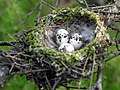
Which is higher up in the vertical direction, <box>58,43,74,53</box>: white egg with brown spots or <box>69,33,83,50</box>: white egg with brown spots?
<box>69,33,83,50</box>: white egg with brown spots

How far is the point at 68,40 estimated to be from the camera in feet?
8.94

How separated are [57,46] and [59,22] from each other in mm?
133

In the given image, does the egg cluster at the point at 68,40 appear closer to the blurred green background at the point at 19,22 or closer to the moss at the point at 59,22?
the moss at the point at 59,22

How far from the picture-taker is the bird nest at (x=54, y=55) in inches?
88.3

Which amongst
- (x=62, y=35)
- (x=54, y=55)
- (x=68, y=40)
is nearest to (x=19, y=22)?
(x=68, y=40)

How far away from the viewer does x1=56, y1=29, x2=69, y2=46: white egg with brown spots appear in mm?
2607

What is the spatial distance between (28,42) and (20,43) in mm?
82

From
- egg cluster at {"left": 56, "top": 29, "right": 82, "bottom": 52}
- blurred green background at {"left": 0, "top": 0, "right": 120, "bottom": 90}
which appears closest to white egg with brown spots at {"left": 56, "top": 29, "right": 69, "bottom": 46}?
egg cluster at {"left": 56, "top": 29, "right": 82, "bottom": 52}

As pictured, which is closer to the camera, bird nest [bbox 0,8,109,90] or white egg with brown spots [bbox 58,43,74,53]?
bird nest [bbox 0,8,109,90]

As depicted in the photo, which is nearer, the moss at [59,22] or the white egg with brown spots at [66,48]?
the moss at [59,22]

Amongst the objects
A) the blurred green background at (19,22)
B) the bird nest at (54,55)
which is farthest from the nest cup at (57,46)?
the blurred green background at (19,22)

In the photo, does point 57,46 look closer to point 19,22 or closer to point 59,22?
point 59,22

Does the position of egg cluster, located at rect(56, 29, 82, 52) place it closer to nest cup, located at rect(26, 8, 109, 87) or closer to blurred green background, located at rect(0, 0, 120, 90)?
nest cup, located at rect(26, 8, 109, 87)

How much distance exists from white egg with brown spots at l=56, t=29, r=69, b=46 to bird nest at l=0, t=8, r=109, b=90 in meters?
0.04
